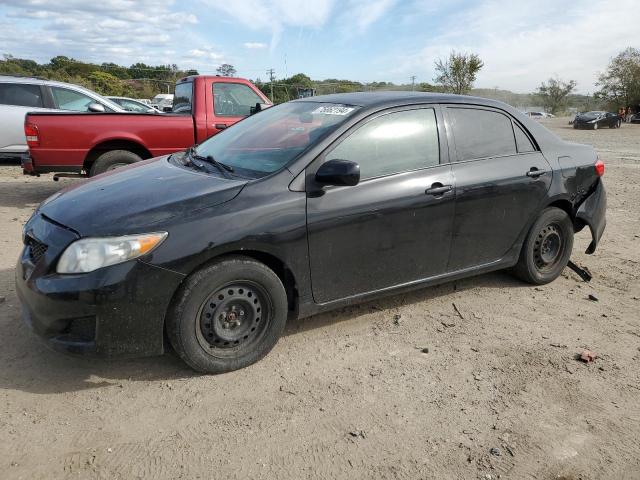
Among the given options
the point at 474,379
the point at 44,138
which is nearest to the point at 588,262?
the point at 474,379

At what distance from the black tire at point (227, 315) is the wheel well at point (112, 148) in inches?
194

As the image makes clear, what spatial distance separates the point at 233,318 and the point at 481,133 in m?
2.51

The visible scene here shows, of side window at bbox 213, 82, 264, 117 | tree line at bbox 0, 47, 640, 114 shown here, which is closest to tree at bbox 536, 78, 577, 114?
tree line at bbox 0, 47, 640, 114

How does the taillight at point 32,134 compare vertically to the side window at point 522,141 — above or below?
above

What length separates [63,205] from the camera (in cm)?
319

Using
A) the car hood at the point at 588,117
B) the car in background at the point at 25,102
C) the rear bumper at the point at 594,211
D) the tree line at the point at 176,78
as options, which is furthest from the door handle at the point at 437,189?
the car hood at the point at 588,117

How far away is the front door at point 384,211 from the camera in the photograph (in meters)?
3.33

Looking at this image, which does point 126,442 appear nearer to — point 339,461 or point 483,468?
point 339,461

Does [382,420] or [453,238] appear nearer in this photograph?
[382,420]

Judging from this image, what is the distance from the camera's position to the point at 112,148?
7.20 meters

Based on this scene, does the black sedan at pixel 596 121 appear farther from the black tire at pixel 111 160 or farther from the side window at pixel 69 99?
the black tire at pixel 111 160

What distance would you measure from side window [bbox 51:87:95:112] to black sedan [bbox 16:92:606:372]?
20.5ft

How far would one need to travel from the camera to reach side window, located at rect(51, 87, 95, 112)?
9.31 m

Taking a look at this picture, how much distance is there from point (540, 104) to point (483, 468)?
262ft
